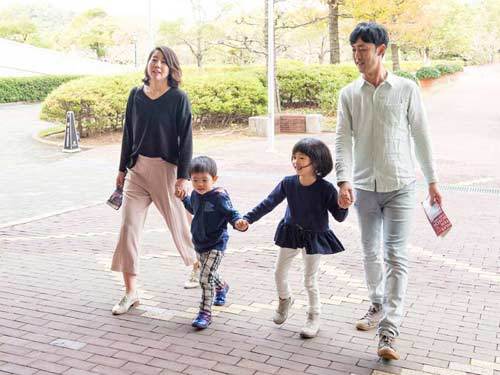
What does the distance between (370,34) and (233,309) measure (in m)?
2.14

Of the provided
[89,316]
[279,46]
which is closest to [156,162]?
[89,316]

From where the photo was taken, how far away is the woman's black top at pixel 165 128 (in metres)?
4.64

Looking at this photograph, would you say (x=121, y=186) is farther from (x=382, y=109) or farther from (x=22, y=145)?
(x=22, y=145)

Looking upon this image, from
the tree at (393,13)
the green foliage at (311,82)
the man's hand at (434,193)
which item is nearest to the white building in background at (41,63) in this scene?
the tree at (393,13)

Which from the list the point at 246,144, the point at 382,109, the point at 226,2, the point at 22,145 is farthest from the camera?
the point at 226,2

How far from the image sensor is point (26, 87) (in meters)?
29.9

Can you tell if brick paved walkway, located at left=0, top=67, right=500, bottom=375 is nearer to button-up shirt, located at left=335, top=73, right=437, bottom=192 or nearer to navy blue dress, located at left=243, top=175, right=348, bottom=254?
navy blue dress, located at left=243, top=175, right=348, bottom=254

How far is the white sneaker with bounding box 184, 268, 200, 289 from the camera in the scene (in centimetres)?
527

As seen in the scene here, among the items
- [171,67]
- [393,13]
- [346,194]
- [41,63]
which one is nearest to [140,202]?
[171,67]

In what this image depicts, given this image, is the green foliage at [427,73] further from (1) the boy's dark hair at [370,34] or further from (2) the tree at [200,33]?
(1) the boy's dark hair at [370,34]

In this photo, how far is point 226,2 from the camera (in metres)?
26.3

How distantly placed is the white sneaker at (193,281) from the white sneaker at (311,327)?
1.29 metres

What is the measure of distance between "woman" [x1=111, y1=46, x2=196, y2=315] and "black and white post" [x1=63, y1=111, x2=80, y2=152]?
1070 cm

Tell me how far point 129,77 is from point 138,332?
14.4 meters
